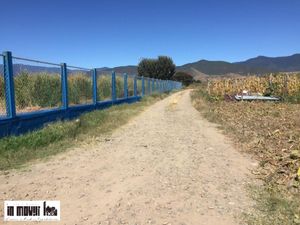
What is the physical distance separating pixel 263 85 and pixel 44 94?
1984cm

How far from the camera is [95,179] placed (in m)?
6.16

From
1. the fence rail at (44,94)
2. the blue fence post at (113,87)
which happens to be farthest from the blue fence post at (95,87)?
the blue fence post at (113,87)

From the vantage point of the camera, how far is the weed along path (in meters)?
4.71

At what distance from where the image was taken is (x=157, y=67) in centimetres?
9375

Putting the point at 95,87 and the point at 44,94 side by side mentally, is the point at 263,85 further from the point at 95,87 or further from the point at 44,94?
the point at 44,94

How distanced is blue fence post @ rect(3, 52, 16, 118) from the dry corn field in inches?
755

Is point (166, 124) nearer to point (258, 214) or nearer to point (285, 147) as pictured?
point (285, 147)

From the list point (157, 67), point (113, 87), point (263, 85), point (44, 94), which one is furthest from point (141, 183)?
point (157, 67)
